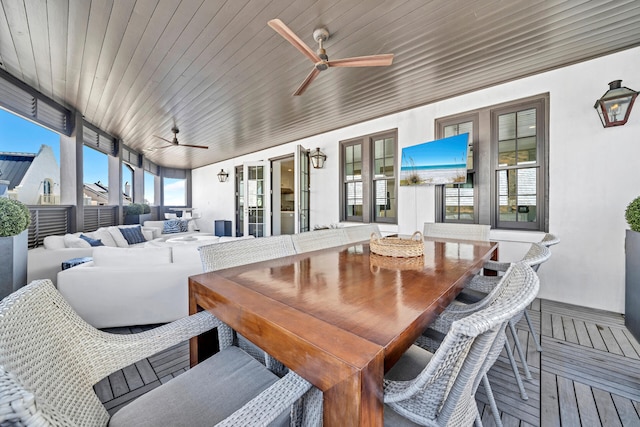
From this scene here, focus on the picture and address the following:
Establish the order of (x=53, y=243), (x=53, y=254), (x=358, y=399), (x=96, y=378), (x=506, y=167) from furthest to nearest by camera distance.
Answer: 1. (x=506, y=167)
2. (x=53, y=243)
3. (x=53, y=254)
4. (x=96, y=378)
5. (x=358, y=399)

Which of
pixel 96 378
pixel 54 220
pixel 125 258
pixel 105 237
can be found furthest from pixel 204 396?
pixel 54 220

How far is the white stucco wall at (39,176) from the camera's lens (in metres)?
4.91

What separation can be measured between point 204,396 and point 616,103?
13.9 ft

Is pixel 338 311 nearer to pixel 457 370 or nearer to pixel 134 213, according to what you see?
pixel 457 370

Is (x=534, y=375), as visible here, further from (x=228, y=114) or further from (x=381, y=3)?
(x=228, y=114)

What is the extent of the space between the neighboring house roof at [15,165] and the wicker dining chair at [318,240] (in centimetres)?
661

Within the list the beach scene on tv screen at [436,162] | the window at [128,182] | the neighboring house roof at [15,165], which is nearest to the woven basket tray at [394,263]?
the beach scene on tv screen at [436,162]

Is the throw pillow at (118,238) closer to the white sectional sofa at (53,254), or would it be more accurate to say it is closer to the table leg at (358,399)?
the white sectional sofa at (53,254)

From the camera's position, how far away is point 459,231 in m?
2.80

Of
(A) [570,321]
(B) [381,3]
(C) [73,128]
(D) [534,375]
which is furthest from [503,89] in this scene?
(C) [73,128]

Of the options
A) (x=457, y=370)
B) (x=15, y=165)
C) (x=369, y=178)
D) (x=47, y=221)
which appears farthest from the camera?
(x=15, y=165)

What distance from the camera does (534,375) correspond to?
5.76 ft

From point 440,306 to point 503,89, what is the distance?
3.70 meters

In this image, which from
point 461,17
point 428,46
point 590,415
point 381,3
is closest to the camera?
point 590,415
